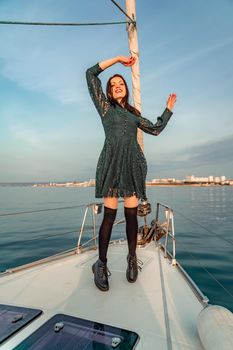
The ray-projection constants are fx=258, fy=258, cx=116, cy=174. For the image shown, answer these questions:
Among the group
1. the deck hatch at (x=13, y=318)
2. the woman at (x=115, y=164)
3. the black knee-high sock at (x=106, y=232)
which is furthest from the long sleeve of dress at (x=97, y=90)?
the deck hatch at (x=13, y=318)

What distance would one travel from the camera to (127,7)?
4539mm

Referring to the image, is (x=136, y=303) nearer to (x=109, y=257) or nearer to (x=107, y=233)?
(x=107, y=233)

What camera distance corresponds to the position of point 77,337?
59.9 inches

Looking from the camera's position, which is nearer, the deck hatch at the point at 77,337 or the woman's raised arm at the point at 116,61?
the deck hatch at the point at 77,337

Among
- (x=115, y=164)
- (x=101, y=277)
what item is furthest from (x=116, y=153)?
(x=101, y=277)

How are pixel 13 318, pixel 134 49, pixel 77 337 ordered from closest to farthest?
pixel 77 337 < pixel 13 318 < pixel 134 49

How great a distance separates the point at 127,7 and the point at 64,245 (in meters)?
7.15

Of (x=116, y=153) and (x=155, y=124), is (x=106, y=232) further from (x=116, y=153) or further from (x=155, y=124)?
(x=155, y=124)

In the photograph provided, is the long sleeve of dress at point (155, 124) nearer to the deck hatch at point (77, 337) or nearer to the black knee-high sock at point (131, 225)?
the black knee-high sock at point (131, 225)

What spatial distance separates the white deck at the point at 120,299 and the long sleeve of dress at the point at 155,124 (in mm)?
1492

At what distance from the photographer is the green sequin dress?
7.75 feet

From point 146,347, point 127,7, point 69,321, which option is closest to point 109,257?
point 69,321

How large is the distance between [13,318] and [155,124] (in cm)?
201

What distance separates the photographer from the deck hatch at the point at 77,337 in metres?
1.43
